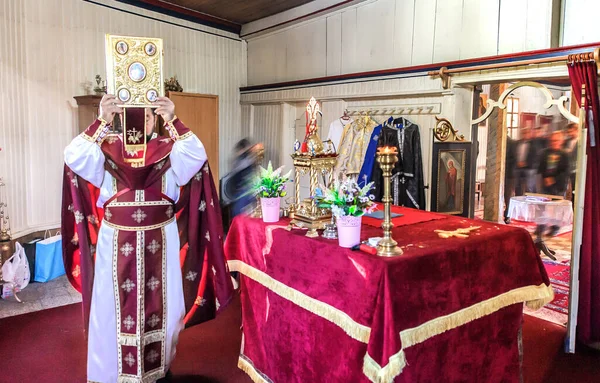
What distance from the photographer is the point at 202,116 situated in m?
6.61

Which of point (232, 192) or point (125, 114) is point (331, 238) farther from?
point (232, 192)

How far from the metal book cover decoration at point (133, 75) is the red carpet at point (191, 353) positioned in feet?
5.54

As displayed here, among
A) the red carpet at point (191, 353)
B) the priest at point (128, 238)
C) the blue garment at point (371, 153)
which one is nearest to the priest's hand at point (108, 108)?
the priest at point (128, 238)

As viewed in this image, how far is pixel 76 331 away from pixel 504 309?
11.0 ft

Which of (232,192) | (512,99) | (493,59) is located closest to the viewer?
(493,59)

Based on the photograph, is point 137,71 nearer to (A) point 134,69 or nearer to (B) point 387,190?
(A) point 134,69

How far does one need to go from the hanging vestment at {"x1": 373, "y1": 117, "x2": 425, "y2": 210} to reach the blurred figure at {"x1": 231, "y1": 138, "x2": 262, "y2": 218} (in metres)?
1.44

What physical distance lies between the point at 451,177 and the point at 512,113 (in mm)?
5333

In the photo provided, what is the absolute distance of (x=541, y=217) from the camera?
690 centimetres

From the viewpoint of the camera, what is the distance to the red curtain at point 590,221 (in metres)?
3.54

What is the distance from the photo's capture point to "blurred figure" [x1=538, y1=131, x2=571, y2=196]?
867 cm

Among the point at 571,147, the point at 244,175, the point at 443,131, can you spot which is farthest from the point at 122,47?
the point at 571,147

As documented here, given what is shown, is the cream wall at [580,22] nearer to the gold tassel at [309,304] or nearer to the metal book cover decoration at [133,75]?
the gold tassel at [309,304]

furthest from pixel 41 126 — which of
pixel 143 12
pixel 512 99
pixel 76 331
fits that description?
pixel 512 99
